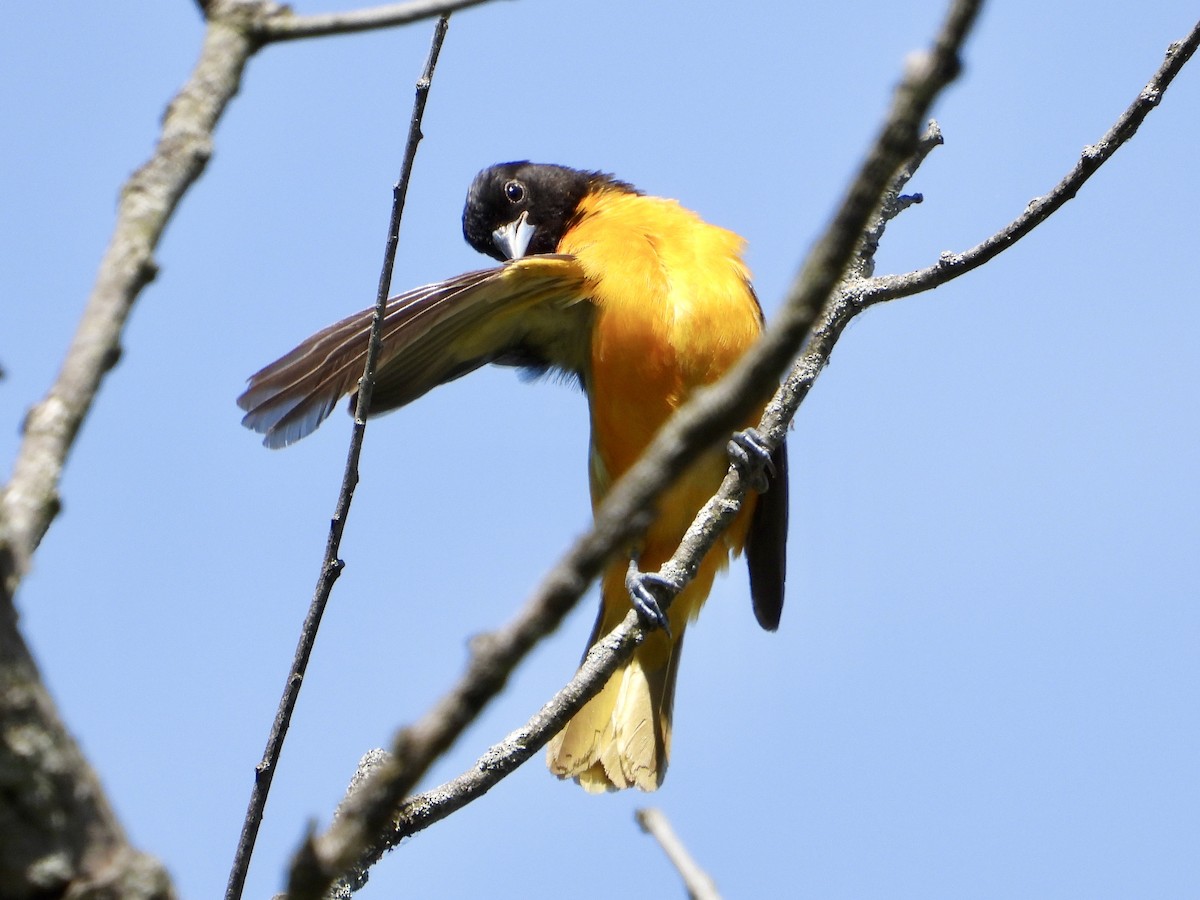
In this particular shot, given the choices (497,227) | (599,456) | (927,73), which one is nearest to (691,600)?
(599,456)

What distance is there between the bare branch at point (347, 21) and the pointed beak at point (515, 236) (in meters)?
5.63

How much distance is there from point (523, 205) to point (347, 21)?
5.96m

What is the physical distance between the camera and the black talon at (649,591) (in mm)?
3995

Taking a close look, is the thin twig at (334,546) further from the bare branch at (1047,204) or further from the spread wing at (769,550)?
the spread wing at (769,550)

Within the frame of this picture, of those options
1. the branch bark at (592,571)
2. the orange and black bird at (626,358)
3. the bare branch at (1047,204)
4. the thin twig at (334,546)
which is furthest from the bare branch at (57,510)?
the orange and black bird at (626,358)

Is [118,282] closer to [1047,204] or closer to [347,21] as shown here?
[347,21]

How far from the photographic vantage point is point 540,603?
109 cm

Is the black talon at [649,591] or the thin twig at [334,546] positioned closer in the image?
the thin twig at [334,546]

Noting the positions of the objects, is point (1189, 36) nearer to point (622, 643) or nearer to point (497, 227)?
point (622, 643)

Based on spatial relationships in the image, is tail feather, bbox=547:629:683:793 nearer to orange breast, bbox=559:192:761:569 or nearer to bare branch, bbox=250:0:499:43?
orange breast, bbox=559:192:761:569

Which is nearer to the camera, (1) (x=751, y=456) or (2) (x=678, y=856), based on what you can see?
(2) (x=678, y=856)

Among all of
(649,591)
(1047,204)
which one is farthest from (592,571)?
(649,591)

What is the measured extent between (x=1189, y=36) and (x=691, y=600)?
313 centimetres

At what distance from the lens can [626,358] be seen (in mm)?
5461
